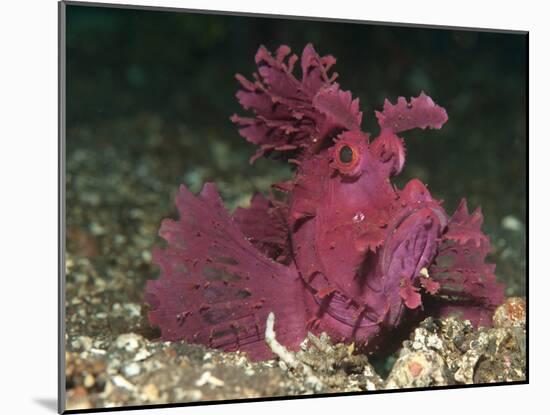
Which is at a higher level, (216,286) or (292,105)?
(292,105)

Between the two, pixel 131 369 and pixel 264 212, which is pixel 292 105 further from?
pixel 131 369

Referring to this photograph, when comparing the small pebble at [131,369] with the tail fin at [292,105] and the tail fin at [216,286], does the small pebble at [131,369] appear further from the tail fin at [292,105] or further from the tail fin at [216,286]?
the tail fin at [292,105]

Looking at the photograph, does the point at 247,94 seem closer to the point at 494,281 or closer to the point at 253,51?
the point at 253,51

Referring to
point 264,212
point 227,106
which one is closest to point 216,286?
point 264,212

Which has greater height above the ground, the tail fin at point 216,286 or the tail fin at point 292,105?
the tail fin at point 292,105

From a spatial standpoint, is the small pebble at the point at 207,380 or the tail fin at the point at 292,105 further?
the tail fin at the point at 292,105

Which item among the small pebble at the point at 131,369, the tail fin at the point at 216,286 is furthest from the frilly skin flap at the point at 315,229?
the small pebble at the point at 131,369

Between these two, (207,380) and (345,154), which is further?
(345,154)

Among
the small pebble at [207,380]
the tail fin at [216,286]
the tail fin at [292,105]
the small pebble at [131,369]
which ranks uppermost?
the tail fin at [292,105]
